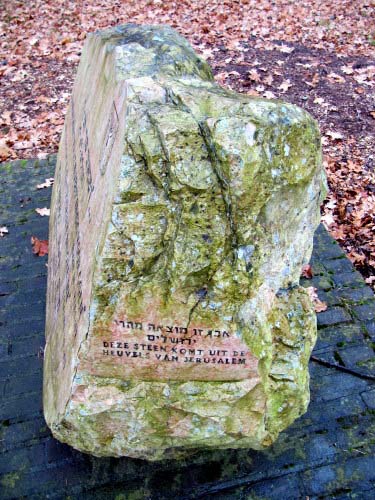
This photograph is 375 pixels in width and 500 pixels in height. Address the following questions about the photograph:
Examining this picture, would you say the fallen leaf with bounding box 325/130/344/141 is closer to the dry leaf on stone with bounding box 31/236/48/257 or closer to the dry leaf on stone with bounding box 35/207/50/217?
the dry leaf on stone with bounding box 35/207/50/217

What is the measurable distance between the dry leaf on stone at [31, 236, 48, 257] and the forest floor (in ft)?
6.12

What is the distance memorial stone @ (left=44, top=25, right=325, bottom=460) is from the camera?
2.00 metres

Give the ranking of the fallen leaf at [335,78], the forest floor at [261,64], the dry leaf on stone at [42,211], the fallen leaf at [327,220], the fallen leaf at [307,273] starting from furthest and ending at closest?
the fallen leaf at [335,78] → the forest floor at [261,64] → the fallen leaf at [327,220] → the dry leaf on stone at [42,211] → the fallen leaf at [307,273]

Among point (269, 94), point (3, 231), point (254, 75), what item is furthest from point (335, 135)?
point (3, 231)

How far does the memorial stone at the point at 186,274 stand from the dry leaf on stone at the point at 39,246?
5.78ft

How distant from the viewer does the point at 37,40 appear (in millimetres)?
8797

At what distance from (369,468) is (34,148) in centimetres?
513

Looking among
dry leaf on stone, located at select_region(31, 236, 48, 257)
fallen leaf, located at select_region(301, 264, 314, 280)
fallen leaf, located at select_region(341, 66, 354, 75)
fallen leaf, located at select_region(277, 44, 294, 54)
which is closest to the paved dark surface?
fallen leaf, located at select_region(301, 264, 314, 280)

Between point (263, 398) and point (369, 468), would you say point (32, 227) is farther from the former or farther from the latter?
point (369, 468)

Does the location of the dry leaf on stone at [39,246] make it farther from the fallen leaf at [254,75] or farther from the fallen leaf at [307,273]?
the fallen leaf at [254,75]

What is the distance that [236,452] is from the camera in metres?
2.93

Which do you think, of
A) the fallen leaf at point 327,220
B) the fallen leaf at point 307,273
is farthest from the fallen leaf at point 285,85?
the fallen leaf at point 307,273

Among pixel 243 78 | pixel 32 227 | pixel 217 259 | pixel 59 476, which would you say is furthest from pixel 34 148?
pixel 217 259

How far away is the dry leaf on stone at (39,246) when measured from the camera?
4.34 m
